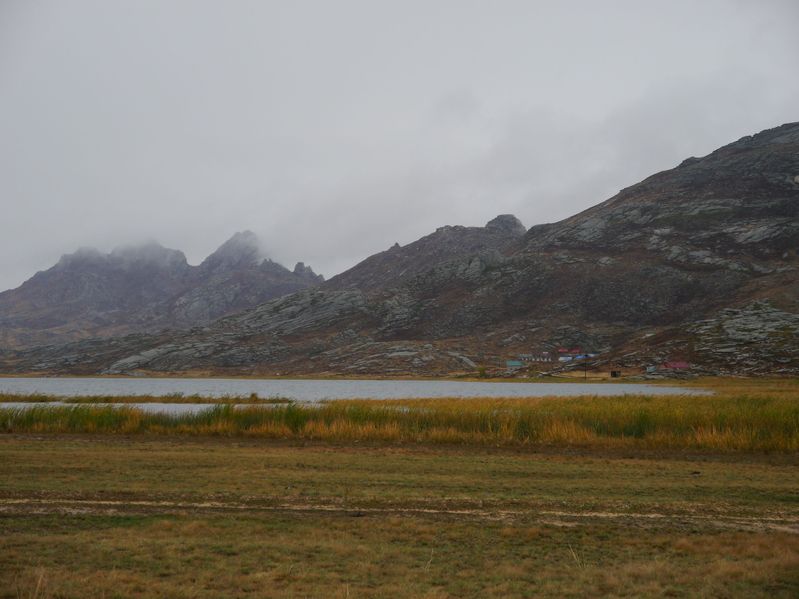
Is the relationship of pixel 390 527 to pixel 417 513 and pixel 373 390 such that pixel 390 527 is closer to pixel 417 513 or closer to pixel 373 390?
pixel 417 513

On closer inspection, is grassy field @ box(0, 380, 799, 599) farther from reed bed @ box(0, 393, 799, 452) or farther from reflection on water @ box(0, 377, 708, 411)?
reflection on water @ box(0, 377, 708, 411)

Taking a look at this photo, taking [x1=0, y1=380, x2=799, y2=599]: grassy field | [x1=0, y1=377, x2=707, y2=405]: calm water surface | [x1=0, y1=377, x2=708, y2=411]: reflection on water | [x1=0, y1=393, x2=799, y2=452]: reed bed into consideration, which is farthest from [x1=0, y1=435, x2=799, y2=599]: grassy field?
[x1=0, y1=377, x2=707, y2=405]: calm water surface

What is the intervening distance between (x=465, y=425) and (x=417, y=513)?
695 inches

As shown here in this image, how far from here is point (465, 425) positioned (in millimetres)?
31609

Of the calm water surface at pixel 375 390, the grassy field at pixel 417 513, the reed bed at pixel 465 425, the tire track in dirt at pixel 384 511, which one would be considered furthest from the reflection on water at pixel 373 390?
the tire track in dirt at pixel 384 511

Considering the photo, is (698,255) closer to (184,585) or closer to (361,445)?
(361,445)

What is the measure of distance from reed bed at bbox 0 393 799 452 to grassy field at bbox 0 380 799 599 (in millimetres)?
155

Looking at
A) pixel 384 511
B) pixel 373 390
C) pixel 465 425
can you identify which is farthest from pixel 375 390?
pixel 384 511

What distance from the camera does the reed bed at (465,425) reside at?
91.0 ft

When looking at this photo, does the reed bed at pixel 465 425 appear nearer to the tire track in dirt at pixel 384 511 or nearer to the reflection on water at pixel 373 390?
the tire track in dirt at pixel 384 511

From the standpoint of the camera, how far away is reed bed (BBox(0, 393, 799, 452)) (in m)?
27.7

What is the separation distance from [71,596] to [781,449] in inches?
1098

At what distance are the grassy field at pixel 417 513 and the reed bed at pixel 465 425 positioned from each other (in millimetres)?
155

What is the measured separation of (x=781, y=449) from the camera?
85.3 feet
